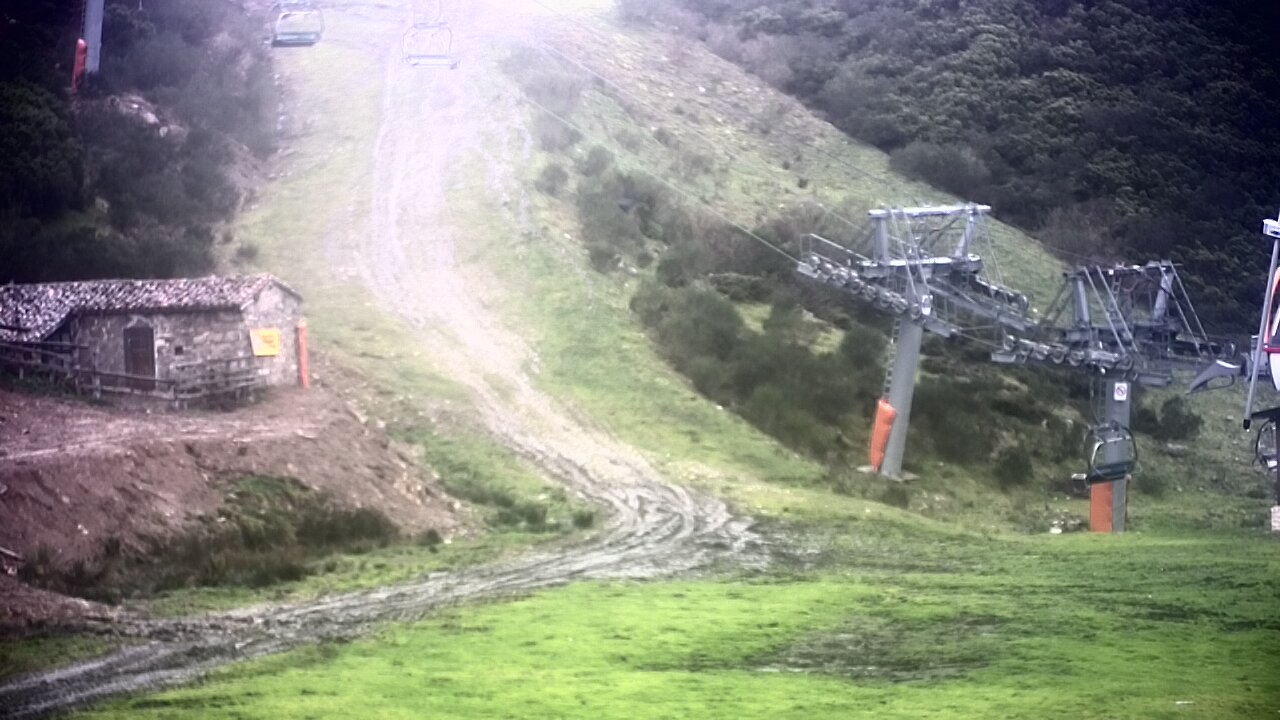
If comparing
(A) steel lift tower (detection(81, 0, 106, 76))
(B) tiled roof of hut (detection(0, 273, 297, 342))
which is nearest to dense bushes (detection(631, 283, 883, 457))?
(B) tiled roof of hut (detection(0, 273, 297, 342))

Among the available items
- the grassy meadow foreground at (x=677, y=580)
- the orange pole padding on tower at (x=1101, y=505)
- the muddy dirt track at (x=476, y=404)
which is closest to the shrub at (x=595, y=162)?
the grassy meadow foreground at (x=677, y=580)

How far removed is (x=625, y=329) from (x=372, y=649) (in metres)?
5.09

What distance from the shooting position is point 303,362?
11.1 m

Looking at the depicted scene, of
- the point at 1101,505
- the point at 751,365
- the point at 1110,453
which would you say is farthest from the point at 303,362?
the point at 1110,453

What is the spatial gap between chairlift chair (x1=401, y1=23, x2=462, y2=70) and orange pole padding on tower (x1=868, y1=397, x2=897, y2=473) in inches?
208

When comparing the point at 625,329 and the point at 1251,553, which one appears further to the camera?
the point at 625,329

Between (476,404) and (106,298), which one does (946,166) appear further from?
(106,298)

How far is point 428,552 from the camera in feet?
33.7

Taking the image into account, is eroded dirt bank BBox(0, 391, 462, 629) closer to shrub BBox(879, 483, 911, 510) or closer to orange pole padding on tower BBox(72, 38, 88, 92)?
orange pole padding on tower BBox(72, 38, 88, 92)

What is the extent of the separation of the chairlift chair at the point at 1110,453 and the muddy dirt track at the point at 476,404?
3706 millimetres

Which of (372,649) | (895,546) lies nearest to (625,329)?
(895,546)

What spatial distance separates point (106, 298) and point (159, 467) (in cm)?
146

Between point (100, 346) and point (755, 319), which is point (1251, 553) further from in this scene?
point (100, 346)

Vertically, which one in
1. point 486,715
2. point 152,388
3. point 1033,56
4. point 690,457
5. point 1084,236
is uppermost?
point 1033,56
